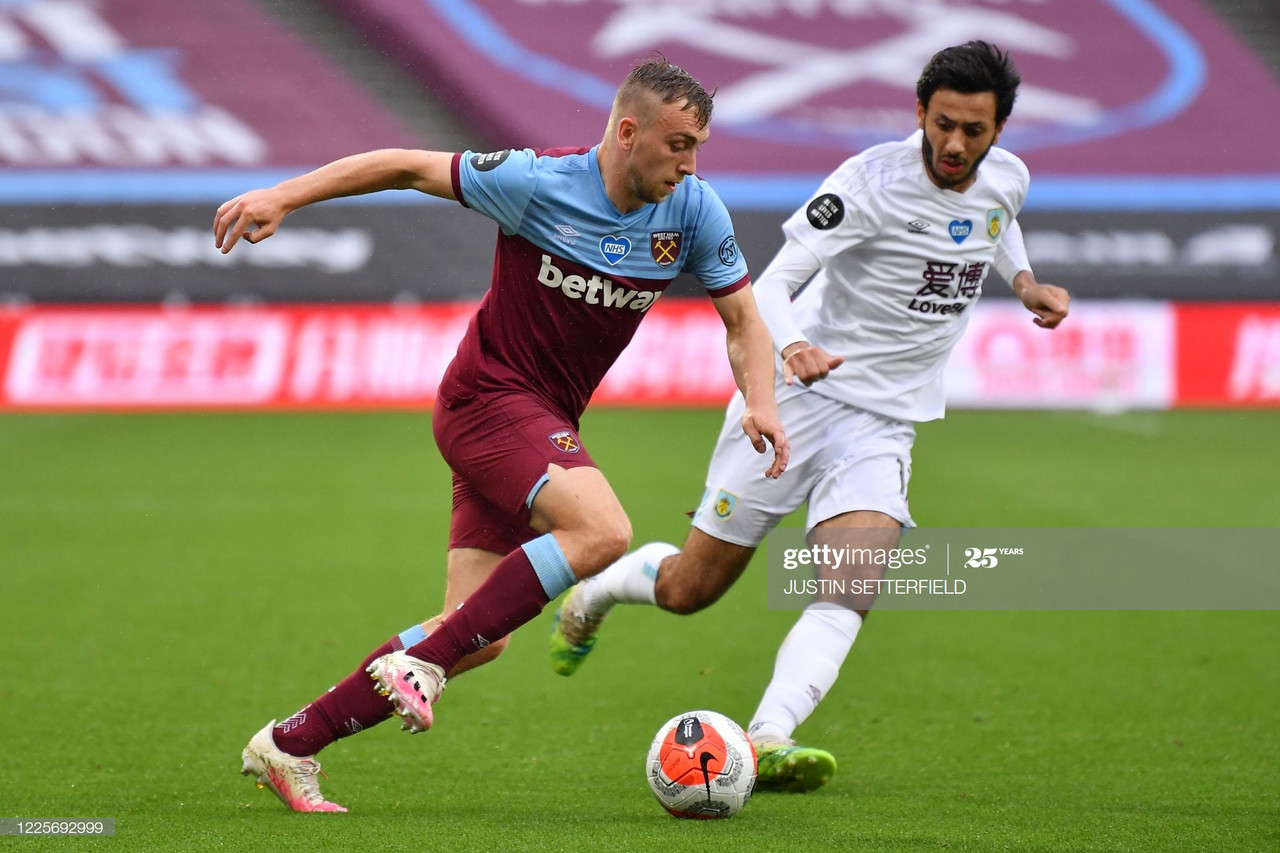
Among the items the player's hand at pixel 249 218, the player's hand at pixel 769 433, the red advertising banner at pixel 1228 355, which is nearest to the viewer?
the player's hand at pixel 249 218

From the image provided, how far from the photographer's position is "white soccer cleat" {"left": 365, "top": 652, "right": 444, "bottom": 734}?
382 cm

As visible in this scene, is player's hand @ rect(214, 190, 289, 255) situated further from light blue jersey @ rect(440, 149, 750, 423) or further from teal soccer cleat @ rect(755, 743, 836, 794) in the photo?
teal soccer cleat @ rect(755, 743, 836, 794)

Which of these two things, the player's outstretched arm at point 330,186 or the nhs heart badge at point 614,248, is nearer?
the player's outstretched arm at point 330,186

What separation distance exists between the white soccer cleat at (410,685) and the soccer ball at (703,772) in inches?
25.2

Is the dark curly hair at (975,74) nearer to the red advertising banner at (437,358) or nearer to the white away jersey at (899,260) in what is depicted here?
the white away jersey at (899,260)

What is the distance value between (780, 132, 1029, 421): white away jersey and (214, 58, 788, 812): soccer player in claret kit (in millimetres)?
645

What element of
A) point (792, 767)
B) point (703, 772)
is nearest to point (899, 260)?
point (792, 767)

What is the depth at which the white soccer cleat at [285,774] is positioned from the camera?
4121 millimetres

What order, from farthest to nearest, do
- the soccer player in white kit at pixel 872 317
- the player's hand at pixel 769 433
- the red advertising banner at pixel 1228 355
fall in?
the red advertising banner at pixel 1228 355
the soccer player in white kit at pixel 872 317
the player's hand at pixel 769 433

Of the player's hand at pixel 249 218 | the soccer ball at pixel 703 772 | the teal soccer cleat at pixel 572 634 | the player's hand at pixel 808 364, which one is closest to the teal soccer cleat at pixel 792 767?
the soccer ball at pixel 703 772

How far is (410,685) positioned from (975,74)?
7.92 ft

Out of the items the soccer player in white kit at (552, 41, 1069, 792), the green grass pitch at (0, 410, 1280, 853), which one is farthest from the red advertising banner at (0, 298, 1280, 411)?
the soccer player in white kit at (552, 41, 1069, 792)

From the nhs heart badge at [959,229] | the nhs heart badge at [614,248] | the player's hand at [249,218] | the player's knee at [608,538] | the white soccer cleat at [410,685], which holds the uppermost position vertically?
the nhs heart badge at [959,229]

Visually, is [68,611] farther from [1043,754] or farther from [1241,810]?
[1241,810]
